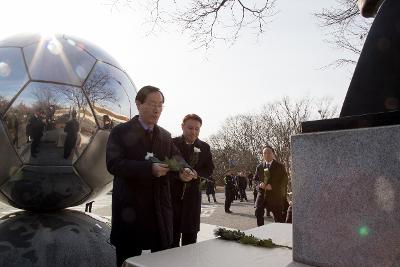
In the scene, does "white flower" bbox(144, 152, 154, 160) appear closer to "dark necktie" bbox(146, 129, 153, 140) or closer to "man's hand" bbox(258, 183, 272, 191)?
"dark necktie" bbox(146, 129, 153, 140)

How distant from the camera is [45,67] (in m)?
2.93

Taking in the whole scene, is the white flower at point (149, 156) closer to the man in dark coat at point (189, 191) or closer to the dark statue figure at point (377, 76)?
the man in dark coat at point (189, 191)

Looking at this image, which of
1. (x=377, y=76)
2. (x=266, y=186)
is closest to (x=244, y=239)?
(x=377, y=76)

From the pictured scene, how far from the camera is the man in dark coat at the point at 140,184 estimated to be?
2.46 meters

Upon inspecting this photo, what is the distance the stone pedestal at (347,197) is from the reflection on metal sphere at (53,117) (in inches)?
74.7

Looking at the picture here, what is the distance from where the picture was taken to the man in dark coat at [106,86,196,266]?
246 cm

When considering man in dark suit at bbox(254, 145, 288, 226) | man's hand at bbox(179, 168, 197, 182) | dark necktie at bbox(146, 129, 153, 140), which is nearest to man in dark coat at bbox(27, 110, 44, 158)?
dark necktie at bbox(146, 129, 153, 140)

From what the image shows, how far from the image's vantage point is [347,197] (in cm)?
165

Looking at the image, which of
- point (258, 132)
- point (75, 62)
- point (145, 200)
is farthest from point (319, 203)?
point (258, 132)

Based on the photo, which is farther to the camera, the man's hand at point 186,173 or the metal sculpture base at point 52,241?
the metal sculpture base at point 52,241

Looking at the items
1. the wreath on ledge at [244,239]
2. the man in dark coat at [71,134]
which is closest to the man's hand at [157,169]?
the wreath on ledge at [244,239]

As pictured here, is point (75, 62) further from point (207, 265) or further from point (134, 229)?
point (207, 265)

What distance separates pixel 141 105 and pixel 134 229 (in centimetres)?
94

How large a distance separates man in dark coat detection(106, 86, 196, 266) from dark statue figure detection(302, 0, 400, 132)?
1.18m
